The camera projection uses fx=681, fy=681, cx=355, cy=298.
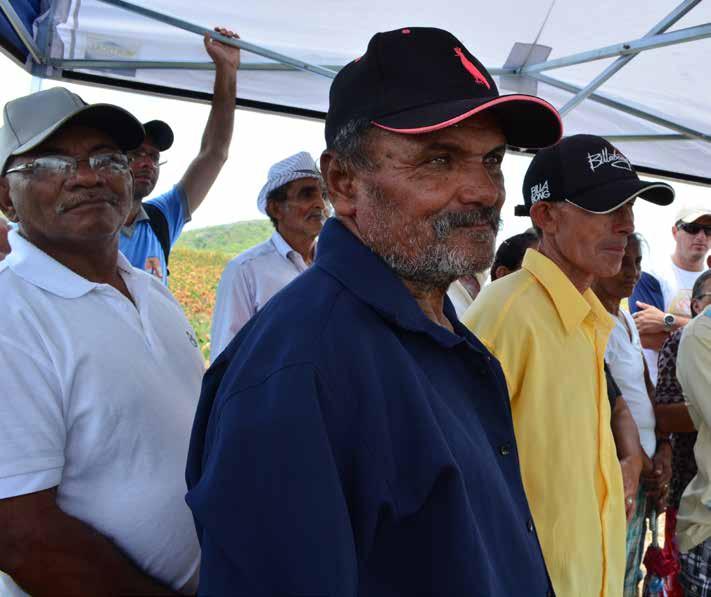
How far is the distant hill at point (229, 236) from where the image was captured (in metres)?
22.5

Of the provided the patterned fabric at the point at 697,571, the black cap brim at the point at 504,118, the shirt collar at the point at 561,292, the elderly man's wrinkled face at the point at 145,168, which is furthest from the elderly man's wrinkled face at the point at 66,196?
the patterned fabric at the point at 697,571

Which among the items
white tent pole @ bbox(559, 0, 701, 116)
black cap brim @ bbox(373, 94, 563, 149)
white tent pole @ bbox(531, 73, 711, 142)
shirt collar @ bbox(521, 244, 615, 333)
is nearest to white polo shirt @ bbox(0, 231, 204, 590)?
black cap brim @ bbox(373, 94, 563, 149)

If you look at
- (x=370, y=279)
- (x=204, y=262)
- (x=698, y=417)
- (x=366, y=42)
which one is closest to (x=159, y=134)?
(x=366, y=42)

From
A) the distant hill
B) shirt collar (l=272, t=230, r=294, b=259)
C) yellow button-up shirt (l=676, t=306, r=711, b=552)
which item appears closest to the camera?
yellow button-up shirt (l=676, t=306, r=711, b=552)

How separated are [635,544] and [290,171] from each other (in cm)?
238

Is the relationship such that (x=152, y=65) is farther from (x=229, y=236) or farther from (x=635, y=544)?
(x=229, y=236)

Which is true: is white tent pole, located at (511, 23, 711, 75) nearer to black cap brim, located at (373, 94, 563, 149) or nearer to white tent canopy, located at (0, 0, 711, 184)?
white tent canopy, located at (0, 0, 711, 184)

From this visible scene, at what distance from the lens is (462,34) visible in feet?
12.0

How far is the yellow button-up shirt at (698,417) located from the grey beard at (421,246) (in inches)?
73.2

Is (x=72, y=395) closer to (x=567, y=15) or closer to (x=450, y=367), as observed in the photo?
(x=450, y=367)

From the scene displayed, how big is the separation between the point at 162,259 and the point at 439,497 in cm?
256

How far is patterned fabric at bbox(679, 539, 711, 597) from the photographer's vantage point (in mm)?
2680

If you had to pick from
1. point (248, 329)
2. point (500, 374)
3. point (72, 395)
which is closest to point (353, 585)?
point (248, 329)

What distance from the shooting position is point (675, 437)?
3.14 meters
